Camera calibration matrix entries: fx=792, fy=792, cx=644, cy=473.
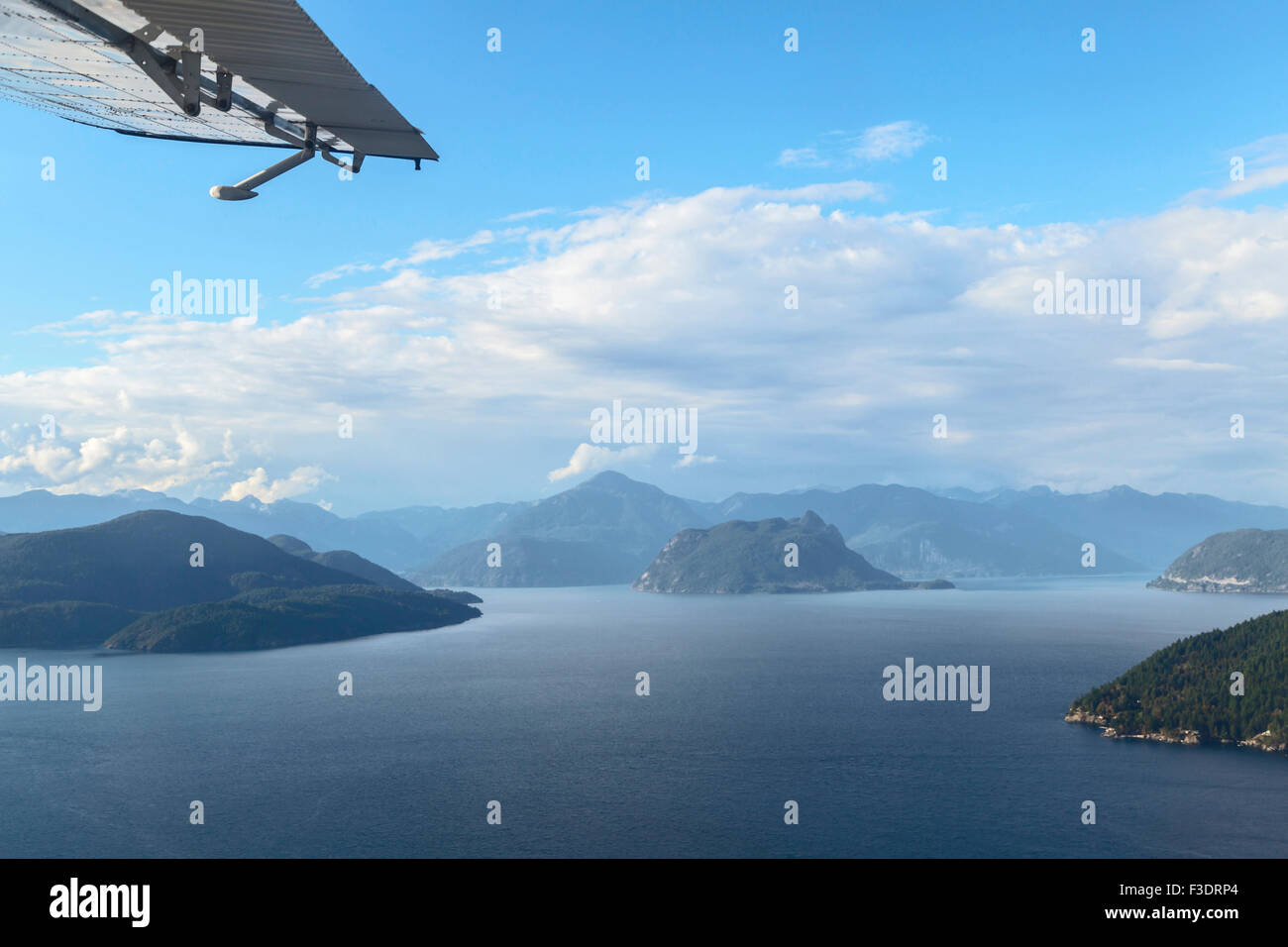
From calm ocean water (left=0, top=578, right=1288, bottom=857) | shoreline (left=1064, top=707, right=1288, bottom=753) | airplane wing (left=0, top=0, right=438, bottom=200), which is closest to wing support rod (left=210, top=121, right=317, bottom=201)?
airplane wing (left=0, top=0, right=438, bottom=200)

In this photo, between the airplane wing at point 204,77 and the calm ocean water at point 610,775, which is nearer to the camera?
the airplane wing at point 204,77

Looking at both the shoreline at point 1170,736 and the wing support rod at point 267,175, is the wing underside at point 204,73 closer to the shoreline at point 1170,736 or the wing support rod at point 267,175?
the wing support rod at point 267,175

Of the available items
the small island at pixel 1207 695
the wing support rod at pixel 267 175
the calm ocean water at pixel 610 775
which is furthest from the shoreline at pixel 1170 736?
the wing support rod at pixel 267 175

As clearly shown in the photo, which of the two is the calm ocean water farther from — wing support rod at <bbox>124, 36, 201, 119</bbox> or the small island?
wing support rod at <bbox>124, 36, 201, 119</bbox>

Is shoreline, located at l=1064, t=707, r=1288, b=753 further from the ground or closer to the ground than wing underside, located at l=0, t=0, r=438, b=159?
closer to the ground

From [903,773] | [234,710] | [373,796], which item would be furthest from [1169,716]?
[234,710]

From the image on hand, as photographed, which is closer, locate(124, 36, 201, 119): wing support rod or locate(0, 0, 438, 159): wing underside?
locate(0, 0, 438, 159): wing underside
